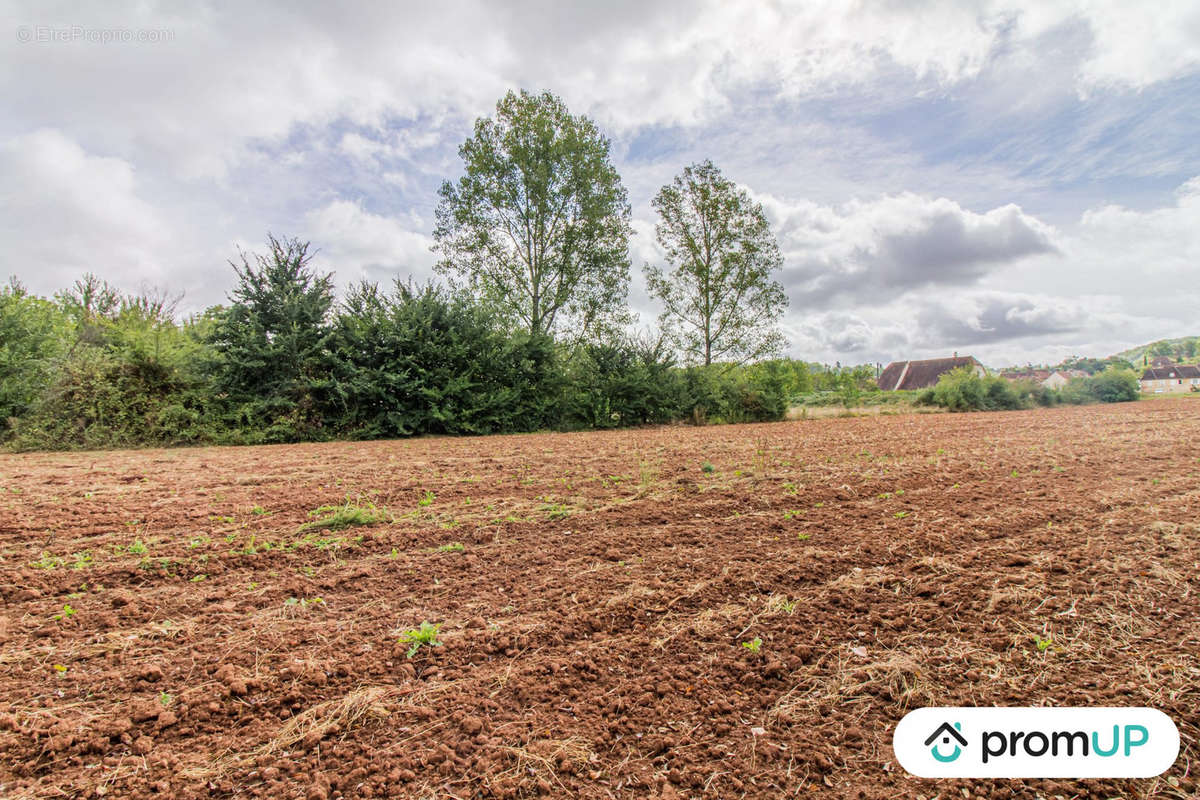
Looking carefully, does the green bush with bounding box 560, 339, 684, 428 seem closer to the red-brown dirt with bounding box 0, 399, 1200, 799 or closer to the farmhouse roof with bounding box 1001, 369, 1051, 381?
the red-brown dirt with bounding box 0, 399, 1200, 799

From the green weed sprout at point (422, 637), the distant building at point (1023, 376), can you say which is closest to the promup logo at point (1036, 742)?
the green weed sprout at point (422, 637)

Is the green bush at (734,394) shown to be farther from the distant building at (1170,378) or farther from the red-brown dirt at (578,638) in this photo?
the distant building at (1170,378)

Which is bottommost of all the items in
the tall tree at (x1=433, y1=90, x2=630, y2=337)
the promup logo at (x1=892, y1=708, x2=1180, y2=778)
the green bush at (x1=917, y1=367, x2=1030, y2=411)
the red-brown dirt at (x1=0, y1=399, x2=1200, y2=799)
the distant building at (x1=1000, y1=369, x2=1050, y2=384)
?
the promup logo at (x1=892, y1=708, x2=1180, y2=778)

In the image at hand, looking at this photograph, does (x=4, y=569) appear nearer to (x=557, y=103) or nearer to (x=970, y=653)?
(x=970, y=653)

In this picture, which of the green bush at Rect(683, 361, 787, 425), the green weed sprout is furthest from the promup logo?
the green bush at Rect(683, 361, 787, 425)

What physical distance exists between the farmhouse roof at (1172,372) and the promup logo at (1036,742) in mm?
89551

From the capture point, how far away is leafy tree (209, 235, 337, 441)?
11836mm

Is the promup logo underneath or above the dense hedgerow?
underneath

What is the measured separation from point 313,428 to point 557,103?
568 inches

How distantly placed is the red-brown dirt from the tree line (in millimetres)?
7760

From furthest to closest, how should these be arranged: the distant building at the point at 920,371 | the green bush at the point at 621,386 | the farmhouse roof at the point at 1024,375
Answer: the distant building at the point at 920,371
the farmhouse roof at the point at 1024,375
the green bush at the point at 621,386

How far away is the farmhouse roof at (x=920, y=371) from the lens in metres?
47.7

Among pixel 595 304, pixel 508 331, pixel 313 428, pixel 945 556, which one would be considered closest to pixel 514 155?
pixel 595 304

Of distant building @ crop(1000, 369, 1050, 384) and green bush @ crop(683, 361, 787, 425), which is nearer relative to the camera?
green bush @ crop(683, 361, 787, 425)
